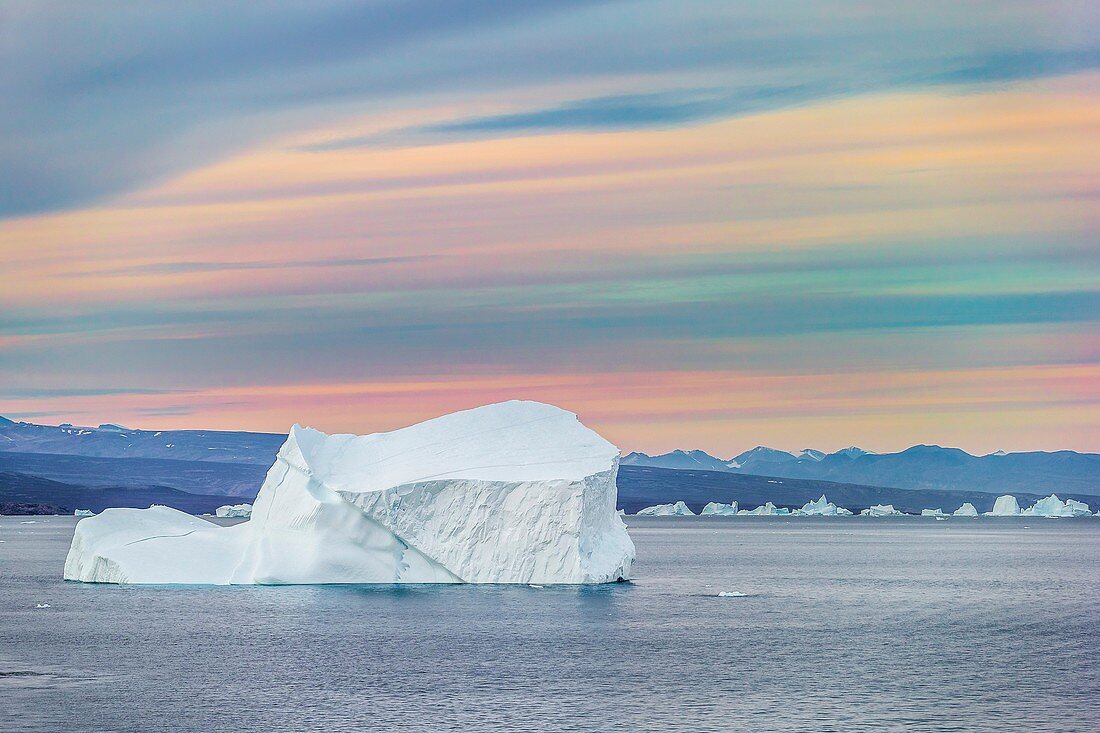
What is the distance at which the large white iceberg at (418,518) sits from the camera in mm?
46719

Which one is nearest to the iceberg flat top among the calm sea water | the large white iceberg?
the large white iceberg

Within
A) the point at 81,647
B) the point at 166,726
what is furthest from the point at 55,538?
the point at 166,726

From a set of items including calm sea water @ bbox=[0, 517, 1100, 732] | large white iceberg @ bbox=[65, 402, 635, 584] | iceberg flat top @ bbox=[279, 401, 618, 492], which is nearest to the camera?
calm sea water @ bbox=[0, 517, 1100, 732]

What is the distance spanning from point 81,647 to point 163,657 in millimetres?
3074

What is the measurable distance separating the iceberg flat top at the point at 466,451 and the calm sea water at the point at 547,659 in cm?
449

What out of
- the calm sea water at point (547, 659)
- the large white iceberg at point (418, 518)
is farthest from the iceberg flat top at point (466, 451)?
the calm sea water at point (547, 659)

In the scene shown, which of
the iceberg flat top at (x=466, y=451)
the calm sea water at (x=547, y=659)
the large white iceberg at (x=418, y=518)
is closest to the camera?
the calm sea water at (x=547, y=659)

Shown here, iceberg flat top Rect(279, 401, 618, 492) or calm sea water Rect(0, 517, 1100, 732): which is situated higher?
iceberg flat top Rect(279, 401, 618, 492)

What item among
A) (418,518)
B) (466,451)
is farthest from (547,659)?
(466,451)

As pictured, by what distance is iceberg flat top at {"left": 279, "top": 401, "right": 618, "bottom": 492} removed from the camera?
1870 inches

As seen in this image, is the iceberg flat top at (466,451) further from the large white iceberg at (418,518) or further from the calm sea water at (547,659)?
the calm sea water at (547,659)

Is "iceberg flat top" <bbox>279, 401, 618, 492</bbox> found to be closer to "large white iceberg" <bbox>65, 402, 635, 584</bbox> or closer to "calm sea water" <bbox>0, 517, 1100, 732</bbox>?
"large white iceberg" <bbox>65, 402, 635, 584</bbox>

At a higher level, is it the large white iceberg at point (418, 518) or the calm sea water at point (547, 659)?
the large white iceberg at point (418, 518)

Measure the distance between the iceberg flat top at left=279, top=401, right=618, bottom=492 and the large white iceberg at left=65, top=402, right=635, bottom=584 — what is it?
7 centimetres
